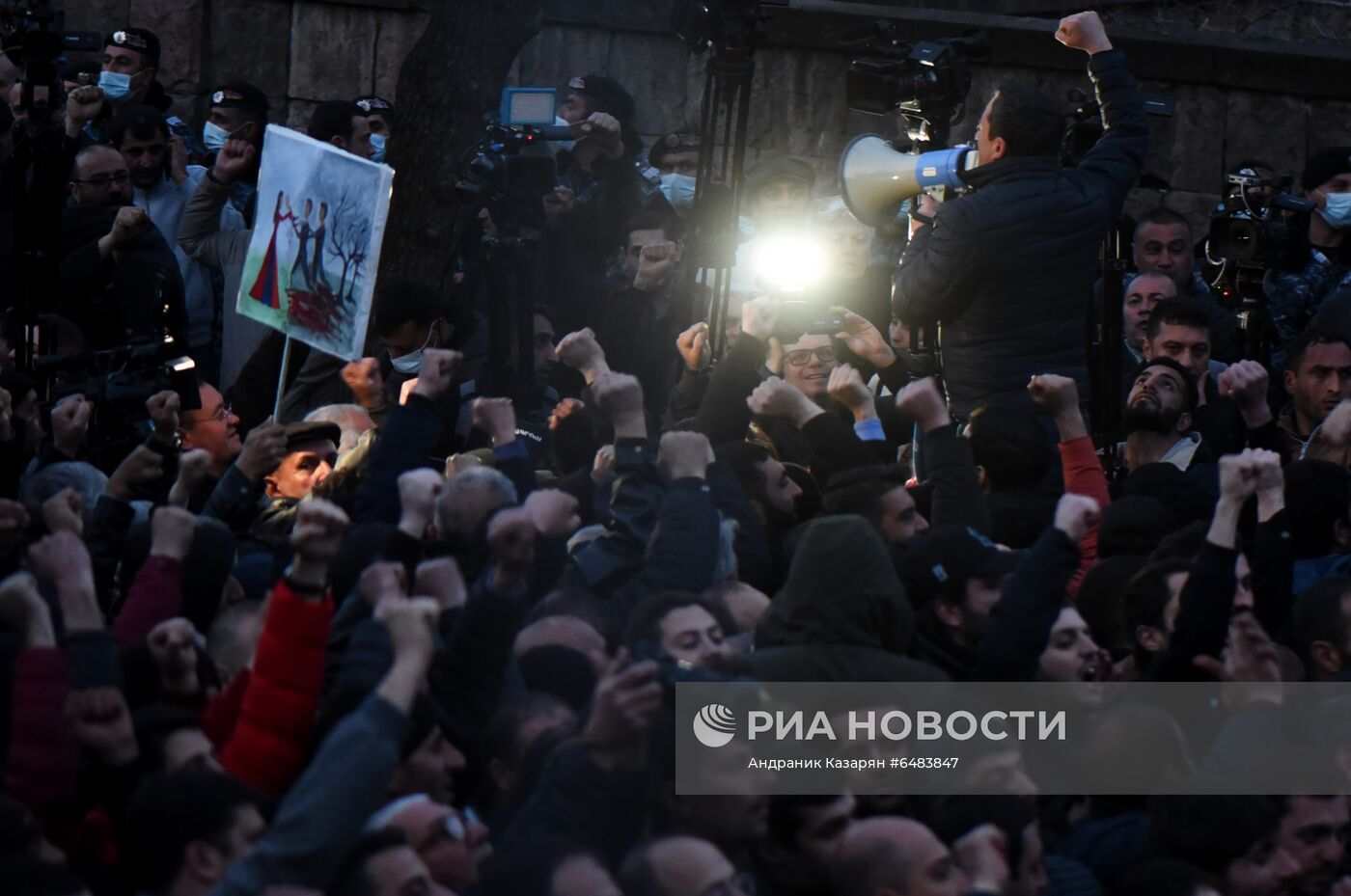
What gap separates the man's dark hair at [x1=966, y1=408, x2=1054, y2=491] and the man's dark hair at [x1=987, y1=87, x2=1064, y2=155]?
2.95 feet

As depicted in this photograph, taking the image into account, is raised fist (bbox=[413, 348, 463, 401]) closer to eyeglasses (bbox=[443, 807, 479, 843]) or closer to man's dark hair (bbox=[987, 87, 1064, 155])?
man's dark hair (bbox=[987, 87, 1064, 155])

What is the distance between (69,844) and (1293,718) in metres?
2.69

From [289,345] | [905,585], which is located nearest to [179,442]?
[289,345]

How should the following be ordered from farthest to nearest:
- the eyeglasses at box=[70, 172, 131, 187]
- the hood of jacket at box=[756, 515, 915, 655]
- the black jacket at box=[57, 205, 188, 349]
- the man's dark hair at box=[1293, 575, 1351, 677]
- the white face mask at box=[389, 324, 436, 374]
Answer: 1. the eyeglasses at box=[70, 172, 131, 187]
2. the black jacket at box=[57, 205, 188, 349]
3. the white face mask at box=[389, 324, 436, 374]
4. the man's dark hair at box=[1293, 575, 1351, 677]
5. the hood of jacket at box=[756, 515, 915, 655]

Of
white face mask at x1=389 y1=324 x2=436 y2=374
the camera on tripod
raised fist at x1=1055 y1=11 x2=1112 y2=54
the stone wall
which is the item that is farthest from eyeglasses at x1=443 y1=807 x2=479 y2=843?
the stone wall

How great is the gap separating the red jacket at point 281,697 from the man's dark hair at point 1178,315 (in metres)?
4.09

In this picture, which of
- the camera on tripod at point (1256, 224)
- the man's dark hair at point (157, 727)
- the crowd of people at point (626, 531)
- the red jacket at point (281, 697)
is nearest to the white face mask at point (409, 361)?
the crowd of people at point (626, 531)

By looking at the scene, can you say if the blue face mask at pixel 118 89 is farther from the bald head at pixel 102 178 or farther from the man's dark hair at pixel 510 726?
the man's dark hair at pixel 510 726

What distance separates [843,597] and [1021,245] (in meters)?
2.46

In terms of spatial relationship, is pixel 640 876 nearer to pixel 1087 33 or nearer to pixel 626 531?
pixel 626 531

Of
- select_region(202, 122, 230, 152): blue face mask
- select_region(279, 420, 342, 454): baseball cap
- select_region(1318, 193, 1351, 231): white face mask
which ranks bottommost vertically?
select_region(279, 420, 342, 454): baseball cap

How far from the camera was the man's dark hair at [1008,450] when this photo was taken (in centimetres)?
782

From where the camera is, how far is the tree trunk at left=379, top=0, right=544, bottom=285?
10.7 meters

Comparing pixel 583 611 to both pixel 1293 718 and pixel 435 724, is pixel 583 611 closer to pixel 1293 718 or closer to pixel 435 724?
pixel 435 724
